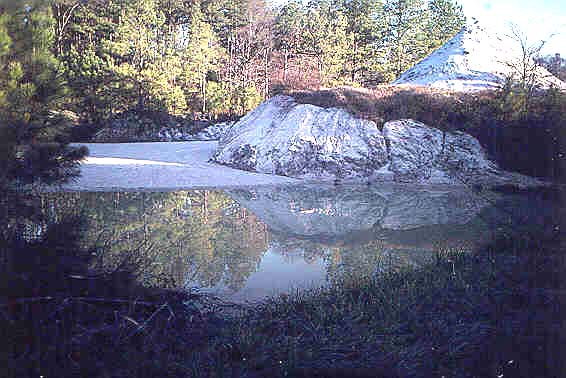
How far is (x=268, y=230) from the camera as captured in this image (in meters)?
8.00

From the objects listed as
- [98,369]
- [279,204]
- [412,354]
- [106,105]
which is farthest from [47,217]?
[106,105]

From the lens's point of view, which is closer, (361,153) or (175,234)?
(175,234)

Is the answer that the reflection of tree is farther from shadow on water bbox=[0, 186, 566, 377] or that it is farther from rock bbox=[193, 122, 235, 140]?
rock bbox=[193, 122, 235, 140]

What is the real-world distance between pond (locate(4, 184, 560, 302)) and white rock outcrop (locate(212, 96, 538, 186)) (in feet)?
7.10

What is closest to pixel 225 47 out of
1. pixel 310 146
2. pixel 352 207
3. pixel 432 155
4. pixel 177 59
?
pixel 177 59

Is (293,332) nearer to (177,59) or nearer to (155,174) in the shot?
(155,174)

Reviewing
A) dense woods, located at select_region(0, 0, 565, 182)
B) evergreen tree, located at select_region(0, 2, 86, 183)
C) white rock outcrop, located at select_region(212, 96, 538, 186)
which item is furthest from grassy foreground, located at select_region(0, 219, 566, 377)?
white rock outcrop, located at select_region(212, 96, 538, 186)

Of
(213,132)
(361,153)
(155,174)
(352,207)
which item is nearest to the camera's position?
(352,207)

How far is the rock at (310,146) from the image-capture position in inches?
559

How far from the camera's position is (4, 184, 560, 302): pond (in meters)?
5.28

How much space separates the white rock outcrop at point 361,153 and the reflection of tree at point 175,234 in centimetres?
416

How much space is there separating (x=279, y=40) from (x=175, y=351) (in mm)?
35666

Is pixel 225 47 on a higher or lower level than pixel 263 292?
higher

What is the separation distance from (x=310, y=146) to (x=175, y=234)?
791 cm
